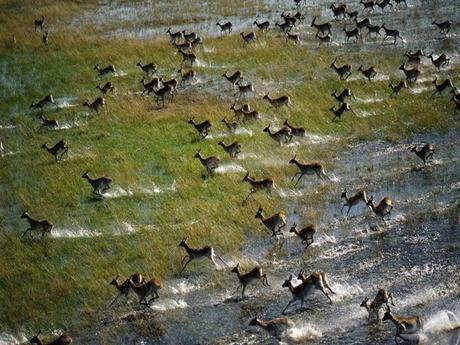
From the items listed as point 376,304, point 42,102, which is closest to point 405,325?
point 376,304

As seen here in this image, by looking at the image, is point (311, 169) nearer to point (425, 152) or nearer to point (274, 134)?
point (274, 134)

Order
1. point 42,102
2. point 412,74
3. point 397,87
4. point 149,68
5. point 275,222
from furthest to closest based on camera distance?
point 149,68 < point 412,74 < point 42,102 < point 397,87 < point 275,222

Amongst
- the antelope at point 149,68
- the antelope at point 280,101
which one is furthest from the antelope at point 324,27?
the antelope at point 280,101

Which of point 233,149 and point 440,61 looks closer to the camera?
point 233,149

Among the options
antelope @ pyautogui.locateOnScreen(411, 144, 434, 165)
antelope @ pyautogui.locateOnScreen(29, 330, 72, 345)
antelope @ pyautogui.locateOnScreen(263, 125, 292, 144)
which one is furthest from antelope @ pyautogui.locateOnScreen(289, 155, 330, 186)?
antelope @ pyautogui.locateOnScreen(29, 330, 72, 345)

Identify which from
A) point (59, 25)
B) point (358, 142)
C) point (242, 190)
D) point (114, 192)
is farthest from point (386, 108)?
point (59, 25)

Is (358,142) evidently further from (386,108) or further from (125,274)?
(125,274)

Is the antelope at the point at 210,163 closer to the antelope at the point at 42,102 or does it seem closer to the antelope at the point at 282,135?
the antelope at the point at 282,135
